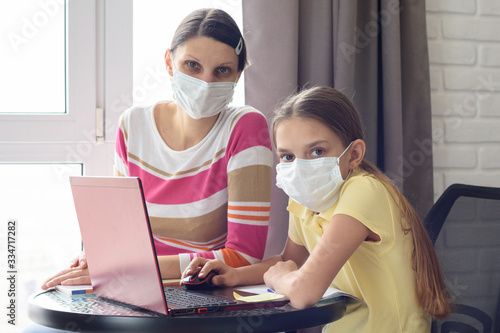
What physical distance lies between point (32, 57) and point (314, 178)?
1152 mm

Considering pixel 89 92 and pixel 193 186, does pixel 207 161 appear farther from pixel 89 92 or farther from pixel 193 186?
pixel 89 92

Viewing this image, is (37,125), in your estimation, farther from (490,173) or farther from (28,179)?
(490,173)

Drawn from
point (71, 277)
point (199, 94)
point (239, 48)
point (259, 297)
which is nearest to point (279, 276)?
point (259, 297)

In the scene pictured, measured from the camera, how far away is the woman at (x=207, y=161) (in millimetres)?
1361

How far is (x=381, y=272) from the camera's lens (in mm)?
1149

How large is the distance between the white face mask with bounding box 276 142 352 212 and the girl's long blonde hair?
68 millimetres

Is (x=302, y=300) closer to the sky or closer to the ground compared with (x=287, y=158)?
closer to the ground

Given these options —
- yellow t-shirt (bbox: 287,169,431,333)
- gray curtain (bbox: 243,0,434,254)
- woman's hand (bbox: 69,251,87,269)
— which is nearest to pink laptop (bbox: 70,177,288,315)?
woman's hand (bbox: 69,251,87,269)

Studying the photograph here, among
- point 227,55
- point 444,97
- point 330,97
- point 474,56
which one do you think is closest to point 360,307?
point 330,97

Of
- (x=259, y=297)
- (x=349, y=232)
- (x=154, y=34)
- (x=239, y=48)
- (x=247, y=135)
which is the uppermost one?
(x=154, y=34)

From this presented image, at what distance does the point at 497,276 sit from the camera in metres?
1.14

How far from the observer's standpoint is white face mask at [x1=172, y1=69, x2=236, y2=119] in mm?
1391

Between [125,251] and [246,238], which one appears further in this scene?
[246,238]

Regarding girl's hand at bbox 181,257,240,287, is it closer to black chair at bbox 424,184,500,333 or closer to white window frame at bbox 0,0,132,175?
black chair at bbox 424,184,500,333
